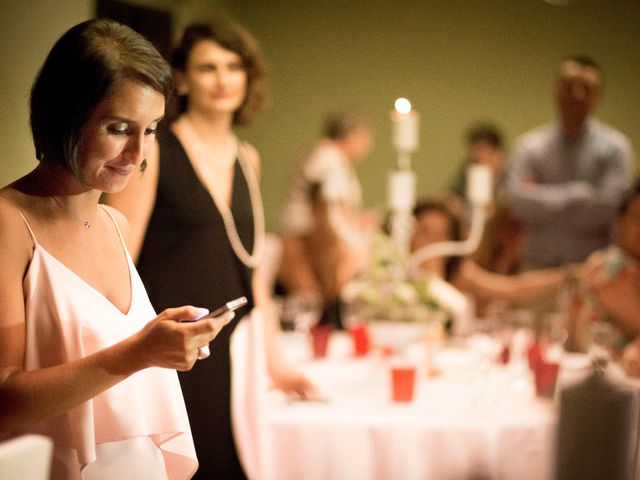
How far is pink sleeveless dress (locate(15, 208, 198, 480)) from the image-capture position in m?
0.82

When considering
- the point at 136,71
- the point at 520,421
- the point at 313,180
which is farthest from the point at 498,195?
the point at 136,71

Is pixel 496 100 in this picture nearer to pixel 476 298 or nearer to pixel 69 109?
pixel 476 298

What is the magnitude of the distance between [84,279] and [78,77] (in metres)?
0.21

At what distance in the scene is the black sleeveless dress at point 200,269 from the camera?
1.07 m

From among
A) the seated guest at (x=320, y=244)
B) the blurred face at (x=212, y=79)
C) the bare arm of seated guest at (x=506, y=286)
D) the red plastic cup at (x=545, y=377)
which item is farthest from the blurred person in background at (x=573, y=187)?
the blurred face at (x=212, y=79)

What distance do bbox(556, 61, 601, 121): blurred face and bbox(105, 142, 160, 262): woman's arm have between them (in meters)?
2.99

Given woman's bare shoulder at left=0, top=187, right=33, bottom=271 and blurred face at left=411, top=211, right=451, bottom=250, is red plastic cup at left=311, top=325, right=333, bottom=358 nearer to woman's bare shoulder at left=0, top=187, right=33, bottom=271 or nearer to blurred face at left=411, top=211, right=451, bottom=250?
blurred face at left=411, top=211, right=451, bottom=250

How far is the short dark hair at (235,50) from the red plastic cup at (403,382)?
0.78 m

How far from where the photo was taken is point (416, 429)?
1793 millimetres

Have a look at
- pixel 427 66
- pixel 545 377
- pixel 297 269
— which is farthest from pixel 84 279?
pixel 427 66

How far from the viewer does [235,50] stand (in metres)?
1.25

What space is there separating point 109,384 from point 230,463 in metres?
0.59

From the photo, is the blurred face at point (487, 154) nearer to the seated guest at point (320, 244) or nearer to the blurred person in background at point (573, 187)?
the seated guest at point (320, 244)

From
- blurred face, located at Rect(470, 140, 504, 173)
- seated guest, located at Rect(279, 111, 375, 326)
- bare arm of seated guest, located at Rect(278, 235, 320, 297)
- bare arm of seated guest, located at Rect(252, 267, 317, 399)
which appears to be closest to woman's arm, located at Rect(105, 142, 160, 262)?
bare arm of seated guest, located at Rect(252, 267, 317, 399)
